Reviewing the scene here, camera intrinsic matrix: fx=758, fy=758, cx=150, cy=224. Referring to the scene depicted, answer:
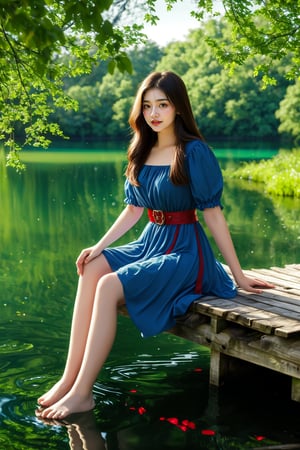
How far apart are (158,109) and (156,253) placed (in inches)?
34.0

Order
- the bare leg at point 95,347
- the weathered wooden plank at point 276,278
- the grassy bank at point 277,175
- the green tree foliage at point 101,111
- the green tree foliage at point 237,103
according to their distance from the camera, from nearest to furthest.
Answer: the bare leg at point 95,347, the weathered wooden plank at point 276,278, the grassy bank at point 277,175, the green tree foliage at point 237,103, the green tree foliage at point 101,111

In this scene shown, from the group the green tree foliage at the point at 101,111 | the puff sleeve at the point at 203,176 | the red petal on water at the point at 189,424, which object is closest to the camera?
the red petal on water at the point at 189,424

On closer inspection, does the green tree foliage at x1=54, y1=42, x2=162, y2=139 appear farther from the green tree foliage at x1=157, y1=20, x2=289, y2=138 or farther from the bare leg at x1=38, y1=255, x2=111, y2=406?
the bare leg at x1=38, y1=255, x2=111, y2=406

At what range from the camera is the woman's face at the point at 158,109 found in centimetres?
454

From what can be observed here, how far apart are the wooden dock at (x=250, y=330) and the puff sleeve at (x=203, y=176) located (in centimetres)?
58

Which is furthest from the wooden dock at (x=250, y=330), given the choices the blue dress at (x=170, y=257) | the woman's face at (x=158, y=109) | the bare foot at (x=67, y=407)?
the woman's face at (x=158, y=109)

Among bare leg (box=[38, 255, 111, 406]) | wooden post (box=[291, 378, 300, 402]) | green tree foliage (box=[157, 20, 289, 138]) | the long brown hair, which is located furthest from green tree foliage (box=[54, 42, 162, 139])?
wooden post (box=[291, 378, 300, 402])

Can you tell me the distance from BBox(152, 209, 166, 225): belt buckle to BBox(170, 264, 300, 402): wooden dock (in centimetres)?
54

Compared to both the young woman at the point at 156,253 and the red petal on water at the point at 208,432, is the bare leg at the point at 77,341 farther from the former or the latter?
the red petal on water at the point at 208,432

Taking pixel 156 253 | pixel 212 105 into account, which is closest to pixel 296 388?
pixel 156 253

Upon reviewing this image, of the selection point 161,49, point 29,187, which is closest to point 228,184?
point 29,187

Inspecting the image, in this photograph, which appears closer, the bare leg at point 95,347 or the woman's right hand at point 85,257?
the bare leg at point 95,347

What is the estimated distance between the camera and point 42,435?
4035 mm

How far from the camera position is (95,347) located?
411cm
